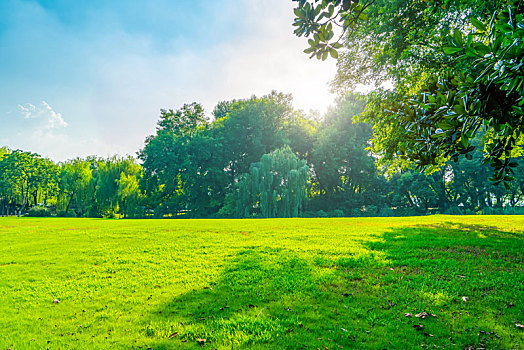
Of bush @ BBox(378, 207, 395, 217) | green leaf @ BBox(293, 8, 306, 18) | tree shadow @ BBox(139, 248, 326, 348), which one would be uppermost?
green leaf @ BBox(293, 8, 306, 18)

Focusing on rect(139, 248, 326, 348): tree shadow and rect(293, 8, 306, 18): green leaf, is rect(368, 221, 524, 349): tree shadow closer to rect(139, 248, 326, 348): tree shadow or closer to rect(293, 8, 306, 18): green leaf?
rect(139, 248, 326, 348): tree shadow

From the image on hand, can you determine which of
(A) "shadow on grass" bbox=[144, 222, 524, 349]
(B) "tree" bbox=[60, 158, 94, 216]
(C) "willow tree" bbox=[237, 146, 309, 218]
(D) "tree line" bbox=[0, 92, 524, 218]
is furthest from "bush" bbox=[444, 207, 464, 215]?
(B) "tree" bbox=[60, 158, 94, 216]

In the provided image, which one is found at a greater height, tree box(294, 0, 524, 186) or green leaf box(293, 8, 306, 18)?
green leaf box(293, 8, 306, 18)

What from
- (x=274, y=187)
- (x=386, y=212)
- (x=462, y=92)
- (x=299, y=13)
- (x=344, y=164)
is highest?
(x=344, y=164)

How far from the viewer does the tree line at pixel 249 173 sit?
122 ft

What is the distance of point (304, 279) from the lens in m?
5.21

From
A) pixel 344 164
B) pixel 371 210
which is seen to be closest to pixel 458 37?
pixel 371 210

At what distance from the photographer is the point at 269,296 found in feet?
14.7

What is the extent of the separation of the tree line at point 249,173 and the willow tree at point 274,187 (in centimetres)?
411

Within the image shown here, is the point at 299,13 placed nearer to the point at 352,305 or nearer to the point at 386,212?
the point at 352,305

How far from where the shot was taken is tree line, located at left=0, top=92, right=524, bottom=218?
37.2 m

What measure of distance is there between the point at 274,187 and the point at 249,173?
29.8ft

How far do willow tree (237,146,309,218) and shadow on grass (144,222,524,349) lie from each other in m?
22.0

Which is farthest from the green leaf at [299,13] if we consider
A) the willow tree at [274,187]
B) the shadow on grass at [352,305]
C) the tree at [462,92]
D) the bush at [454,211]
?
the bush at [454,211]
